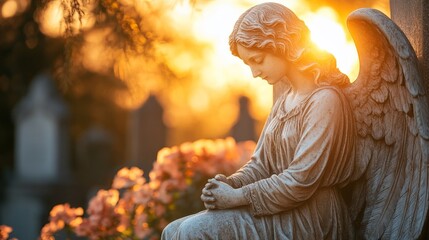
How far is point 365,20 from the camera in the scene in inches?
225

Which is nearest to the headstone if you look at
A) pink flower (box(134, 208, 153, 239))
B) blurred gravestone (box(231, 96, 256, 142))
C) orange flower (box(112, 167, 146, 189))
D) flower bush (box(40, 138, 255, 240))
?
blurred gravestone (box(231, 96, 256, 142))

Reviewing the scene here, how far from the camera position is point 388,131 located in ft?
19.3

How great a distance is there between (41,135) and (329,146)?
1606 cm

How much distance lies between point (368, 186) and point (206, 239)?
103 centimetres

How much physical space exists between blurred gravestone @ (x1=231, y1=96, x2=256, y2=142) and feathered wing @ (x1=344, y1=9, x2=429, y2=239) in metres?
17.8

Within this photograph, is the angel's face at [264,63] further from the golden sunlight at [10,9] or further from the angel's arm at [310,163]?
the golden sunlight at [10,9]

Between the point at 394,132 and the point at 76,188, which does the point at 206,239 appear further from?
the point at 76,188

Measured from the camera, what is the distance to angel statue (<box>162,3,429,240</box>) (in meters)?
5.68

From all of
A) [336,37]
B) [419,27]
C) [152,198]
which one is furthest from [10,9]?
[419,27]

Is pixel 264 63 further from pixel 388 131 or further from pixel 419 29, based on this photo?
pixel 419 29

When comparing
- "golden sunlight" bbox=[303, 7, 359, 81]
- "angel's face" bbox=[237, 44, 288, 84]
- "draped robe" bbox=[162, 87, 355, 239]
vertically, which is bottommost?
"draped robe" bbox=[162, 87, 355, 239]

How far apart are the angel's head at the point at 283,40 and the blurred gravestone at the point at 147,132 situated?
47.9ft

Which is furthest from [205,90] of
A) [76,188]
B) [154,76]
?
[154,76]

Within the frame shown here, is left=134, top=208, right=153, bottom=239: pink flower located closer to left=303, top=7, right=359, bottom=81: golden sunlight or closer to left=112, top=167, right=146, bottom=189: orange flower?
left=112, top=167, right=146, bottom=189: orange flower
